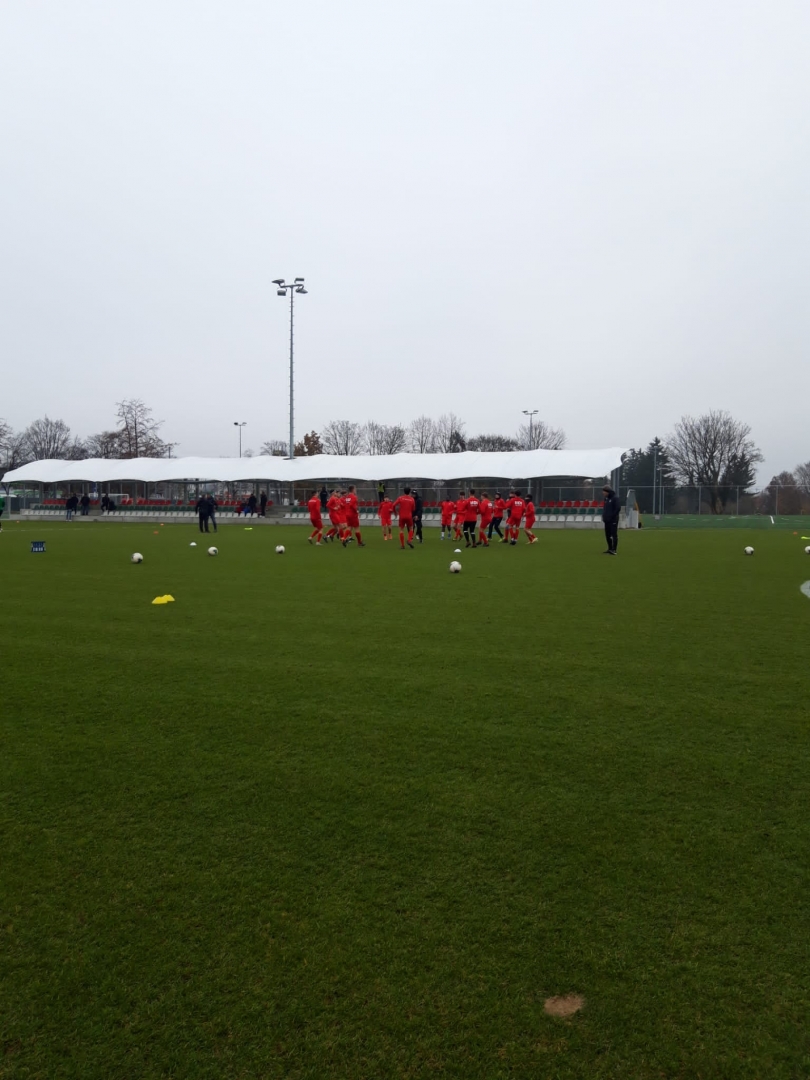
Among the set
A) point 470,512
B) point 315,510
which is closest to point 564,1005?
point 470,512

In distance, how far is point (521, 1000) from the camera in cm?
257

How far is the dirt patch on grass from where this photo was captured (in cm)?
252

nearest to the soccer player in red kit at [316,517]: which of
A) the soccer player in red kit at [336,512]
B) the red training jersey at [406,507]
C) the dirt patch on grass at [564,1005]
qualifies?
the soccer player in red kit at [336,512]

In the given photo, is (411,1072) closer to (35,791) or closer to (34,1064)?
(34,1064)

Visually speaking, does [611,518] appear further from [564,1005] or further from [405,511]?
[564,1005]

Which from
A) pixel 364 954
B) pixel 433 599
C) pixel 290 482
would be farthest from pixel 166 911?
pixel 290 482

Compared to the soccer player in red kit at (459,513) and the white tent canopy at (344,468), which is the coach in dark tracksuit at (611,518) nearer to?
the soccer player in red kit at (459,513)

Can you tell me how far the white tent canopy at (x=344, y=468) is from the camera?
42031 millimetres

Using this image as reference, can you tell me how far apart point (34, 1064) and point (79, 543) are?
26.2 m

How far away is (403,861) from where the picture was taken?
11.4ft

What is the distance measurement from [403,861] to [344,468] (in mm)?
45425

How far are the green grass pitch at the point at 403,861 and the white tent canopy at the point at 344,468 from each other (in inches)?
1367

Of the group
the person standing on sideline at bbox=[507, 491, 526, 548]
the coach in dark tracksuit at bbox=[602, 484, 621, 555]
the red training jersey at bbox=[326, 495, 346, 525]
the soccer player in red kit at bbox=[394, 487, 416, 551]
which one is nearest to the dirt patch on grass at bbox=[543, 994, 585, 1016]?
the coach in dark tracksuit at bbox=[602, 484, 621, 555]

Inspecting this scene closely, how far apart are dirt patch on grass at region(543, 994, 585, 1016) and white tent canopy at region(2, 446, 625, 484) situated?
3933cm
